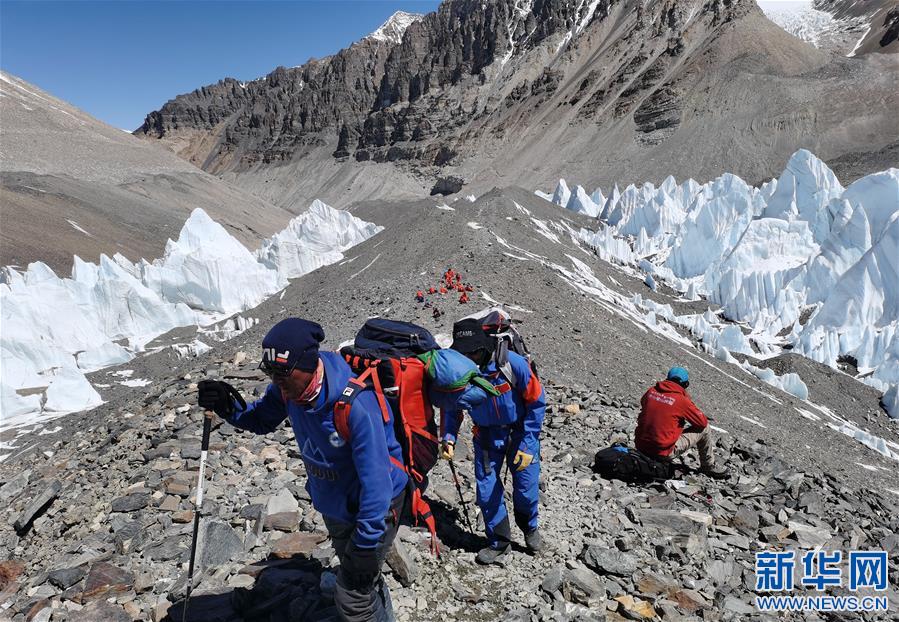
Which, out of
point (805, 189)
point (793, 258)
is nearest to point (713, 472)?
point (793, 258)

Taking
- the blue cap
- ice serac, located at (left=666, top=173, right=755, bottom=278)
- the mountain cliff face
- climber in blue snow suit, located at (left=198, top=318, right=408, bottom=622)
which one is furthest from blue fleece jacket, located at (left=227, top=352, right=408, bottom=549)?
the mountain cliff face

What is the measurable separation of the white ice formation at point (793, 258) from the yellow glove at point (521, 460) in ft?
48.8

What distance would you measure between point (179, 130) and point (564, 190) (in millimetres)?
147568

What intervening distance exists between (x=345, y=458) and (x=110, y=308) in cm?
1986

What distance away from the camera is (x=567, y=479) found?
6.12 metres

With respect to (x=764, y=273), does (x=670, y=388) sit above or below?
above

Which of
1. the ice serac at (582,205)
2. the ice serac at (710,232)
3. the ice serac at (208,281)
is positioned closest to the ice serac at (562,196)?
the ice serac at (582,205)

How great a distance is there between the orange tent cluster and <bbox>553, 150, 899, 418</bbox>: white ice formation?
33.1 ft

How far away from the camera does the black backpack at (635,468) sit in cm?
617

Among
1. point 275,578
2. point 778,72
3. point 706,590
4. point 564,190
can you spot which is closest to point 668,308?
point 706,590

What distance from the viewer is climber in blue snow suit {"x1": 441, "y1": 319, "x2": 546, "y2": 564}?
4.56 metres

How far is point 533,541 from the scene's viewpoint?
4707 mm

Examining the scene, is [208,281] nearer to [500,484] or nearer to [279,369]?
[500,484]

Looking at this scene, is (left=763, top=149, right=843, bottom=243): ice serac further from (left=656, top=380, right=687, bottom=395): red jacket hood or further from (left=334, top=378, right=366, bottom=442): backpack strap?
(left=334, top=378, right=366, bottom=442): backpack strap
